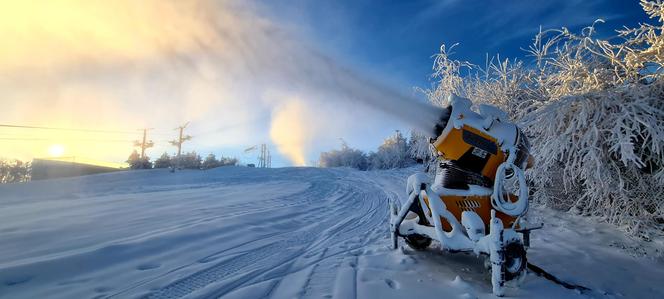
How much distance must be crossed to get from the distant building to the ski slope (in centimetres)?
3111

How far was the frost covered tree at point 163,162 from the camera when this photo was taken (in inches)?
1025

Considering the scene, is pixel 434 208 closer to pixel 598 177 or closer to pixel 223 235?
pixel 223 235

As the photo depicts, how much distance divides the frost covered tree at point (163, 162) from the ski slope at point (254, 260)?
21.8 meters

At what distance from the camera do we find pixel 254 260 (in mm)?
3689

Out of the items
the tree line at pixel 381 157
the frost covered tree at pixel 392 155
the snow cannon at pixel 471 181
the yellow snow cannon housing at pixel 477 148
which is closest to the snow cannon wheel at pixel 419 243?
the snow cannon at pixel 471 181

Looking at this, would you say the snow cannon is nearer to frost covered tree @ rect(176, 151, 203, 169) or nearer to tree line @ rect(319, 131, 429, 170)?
tree line @ rect(319, 131, 429, 170)

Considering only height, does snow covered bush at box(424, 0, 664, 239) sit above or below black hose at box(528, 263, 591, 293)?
above

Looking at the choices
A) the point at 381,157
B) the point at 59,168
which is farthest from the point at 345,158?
the point at 59,168

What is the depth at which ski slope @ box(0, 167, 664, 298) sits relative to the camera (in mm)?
2828

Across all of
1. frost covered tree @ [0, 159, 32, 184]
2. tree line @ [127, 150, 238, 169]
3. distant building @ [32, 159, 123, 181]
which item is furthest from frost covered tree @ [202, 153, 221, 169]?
frost covered tree @ [0, 159, 32, 184]

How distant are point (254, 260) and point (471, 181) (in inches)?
107

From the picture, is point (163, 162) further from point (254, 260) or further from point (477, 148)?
point (477, 148)

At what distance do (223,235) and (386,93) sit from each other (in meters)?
3.12

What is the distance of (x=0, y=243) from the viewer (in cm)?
359
